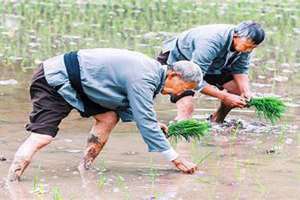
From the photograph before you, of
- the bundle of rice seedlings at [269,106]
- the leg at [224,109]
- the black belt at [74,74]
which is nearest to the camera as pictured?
the black belt at [74,74]

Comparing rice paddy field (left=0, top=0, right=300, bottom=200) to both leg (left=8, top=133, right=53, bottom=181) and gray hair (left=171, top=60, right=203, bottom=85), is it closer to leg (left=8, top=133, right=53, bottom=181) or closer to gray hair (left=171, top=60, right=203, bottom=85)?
leg (left=8, top=133, right=53, bottom=181)

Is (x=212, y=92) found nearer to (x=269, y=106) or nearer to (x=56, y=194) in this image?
(x=269, y=106)

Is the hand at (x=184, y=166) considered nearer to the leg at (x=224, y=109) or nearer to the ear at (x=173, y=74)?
the ear at (x=173, y=74)

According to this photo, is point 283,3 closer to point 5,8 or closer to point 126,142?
point 5,8

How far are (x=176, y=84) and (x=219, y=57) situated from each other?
5.05ft

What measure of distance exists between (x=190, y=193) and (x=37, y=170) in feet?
3.51

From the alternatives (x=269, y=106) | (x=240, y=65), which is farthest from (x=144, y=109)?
(x=240, y=65)

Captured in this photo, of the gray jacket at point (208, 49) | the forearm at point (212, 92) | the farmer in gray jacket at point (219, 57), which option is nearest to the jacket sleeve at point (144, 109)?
the farmer in gray jacket at point (219, 57)

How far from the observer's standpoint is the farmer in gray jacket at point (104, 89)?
499 cm

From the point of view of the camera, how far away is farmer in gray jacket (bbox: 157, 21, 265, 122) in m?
6.20

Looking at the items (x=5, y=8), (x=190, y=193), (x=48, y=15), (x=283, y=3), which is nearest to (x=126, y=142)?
(x=190, y=193)

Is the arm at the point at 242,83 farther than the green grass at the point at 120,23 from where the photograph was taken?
No

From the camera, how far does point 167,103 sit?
26.1 feet

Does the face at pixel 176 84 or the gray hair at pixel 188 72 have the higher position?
the gray hair at pixel 188 72
